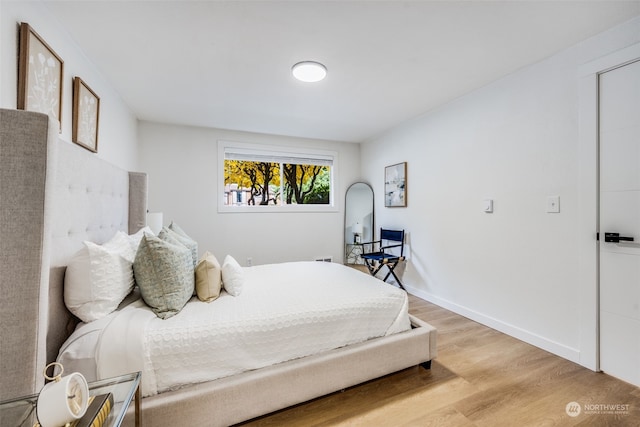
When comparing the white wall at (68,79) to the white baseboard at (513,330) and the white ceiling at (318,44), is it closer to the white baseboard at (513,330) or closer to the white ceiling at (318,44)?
the white ceiling at (318,44)

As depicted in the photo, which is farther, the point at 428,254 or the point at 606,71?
the point at 428,254

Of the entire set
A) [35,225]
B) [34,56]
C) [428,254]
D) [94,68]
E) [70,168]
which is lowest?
[428,254]

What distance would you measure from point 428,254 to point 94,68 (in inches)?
147

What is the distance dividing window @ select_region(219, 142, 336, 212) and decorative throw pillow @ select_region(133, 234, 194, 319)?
93.2 inches

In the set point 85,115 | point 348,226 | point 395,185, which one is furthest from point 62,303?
point 348,226

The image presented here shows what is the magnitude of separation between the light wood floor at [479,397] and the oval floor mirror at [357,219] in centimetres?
243

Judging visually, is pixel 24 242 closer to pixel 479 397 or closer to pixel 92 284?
pixel 92 284

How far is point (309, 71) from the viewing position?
7.09ft

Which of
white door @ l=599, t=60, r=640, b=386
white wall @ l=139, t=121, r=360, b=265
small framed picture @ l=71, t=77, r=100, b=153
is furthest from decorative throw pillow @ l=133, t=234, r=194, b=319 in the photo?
white door @ l=599, t=60, r=640, b=386

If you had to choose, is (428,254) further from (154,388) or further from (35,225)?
(35,225)

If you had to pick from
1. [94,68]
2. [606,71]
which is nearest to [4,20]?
[94,68]

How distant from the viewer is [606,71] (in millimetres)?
1802

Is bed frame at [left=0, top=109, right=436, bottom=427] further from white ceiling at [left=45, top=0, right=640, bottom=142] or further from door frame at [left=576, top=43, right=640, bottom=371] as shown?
door frame at [left=576, top=43, right=640, bottom=371]

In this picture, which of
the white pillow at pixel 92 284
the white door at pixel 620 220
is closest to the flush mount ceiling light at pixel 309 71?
the white pillow at pixel 92 284
